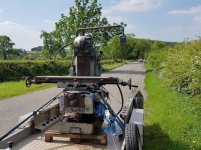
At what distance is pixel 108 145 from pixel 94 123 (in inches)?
18.2

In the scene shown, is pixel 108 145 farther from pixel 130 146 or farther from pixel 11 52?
pixel 11 52

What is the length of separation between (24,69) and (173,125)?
2274cm

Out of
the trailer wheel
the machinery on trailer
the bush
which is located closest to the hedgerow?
the machinery on trailer

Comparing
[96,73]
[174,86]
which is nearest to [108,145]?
[96,73]

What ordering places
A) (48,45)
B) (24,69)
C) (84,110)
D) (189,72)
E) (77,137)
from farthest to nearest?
(48,45) → (24,69) → (189,72) → (77,137) → (84,110)

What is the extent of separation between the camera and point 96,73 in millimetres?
7172

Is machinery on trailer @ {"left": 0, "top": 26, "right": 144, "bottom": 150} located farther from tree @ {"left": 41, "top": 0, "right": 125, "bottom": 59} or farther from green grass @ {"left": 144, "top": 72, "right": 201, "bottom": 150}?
tree @ {"left": 41, "top": 0, "right": 125, "bottom": 59}

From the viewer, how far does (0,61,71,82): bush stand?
2844 centimetres

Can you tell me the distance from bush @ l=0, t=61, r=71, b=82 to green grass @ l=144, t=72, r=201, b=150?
1718 cm

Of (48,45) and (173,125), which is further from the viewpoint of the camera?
(48,45)

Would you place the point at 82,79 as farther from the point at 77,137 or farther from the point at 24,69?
the point at 24,69

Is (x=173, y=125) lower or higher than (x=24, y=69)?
lower

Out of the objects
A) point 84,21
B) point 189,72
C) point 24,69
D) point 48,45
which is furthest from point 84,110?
point 48,45

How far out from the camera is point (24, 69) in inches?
1206
